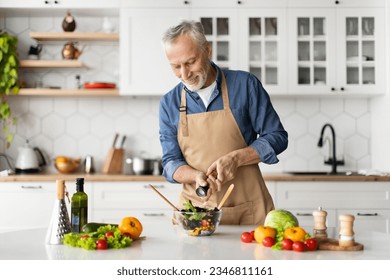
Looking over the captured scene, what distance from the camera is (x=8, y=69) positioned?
4.77 m

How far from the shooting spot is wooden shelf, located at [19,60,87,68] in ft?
15.8

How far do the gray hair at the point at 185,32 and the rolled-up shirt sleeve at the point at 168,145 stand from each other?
38cm

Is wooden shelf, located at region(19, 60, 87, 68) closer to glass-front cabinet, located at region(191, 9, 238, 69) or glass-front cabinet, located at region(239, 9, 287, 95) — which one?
glass-front cabinet, located at region(191, 9, 238, 69)

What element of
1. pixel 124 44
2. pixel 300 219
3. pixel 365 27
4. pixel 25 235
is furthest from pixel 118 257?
pixel 365 27

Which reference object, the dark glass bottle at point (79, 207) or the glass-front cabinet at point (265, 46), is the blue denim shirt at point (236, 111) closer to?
the dark glass bottle at point (79, 207)

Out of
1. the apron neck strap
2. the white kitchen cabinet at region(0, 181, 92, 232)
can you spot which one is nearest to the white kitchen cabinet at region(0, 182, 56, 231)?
the white kitchen cabinet at region(0, 181, 92, 232)

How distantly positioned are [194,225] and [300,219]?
7.64ft

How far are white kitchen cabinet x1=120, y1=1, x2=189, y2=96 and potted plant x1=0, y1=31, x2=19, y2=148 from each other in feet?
2.79

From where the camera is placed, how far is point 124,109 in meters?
5.18

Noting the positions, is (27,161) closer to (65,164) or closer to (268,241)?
(65,164)

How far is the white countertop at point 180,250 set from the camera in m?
1.91

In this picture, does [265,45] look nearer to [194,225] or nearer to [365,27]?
[365,27]

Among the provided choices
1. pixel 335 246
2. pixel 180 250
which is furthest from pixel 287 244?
pixel 180 250

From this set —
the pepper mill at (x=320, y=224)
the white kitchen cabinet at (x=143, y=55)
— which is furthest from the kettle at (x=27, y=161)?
the pepper mill at (x=320, y=224)
